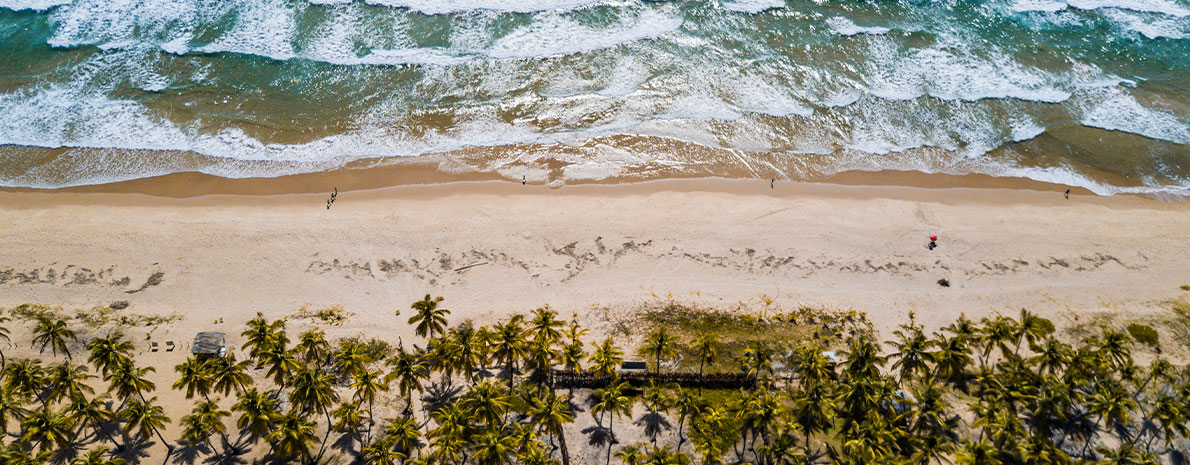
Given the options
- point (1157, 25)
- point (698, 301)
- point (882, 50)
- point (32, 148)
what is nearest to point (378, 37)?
point (32, 148)

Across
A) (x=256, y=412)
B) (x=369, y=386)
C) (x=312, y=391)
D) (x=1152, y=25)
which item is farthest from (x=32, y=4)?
(x=1152, y=25)

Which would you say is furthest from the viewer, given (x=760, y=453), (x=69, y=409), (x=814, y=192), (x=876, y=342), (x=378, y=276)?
(x=814, y=192)

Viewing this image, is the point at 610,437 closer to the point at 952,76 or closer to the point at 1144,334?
the point at 1144,334

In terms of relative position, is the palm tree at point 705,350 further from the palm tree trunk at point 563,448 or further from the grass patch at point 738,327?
the palm tree trunk at point 563,448

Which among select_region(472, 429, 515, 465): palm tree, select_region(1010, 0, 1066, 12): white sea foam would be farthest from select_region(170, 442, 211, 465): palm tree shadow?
select_region(1010, 0, 1066, 12): white sea foam

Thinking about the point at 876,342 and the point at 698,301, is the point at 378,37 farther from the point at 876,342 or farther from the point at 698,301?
the point at 876,342

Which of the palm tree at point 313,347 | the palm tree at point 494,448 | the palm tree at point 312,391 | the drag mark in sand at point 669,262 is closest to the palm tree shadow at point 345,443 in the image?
the palm tree at point 312,391

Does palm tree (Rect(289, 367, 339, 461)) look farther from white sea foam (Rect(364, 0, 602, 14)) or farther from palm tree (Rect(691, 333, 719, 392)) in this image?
white sea foam (Rect(364, 0, 602, 14))
